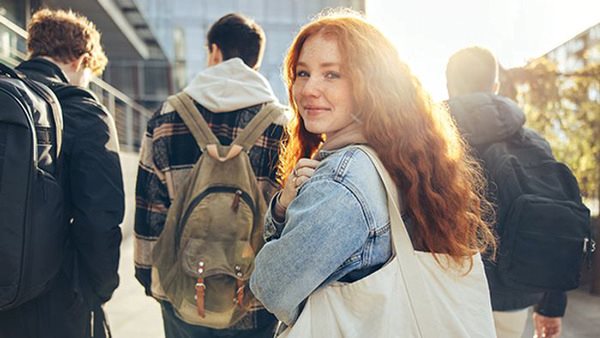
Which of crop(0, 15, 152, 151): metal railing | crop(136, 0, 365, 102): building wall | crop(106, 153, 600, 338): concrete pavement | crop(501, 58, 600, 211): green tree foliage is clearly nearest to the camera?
crop(106, 153, 600, 338): concrete pavement

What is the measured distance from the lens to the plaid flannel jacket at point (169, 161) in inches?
A: 109

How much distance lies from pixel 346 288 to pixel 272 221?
39cm

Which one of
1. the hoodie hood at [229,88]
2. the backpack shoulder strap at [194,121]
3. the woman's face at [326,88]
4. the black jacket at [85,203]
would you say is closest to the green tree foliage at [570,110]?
the hoodie hood at [229,88]

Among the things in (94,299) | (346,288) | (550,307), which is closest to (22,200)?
(94,299)

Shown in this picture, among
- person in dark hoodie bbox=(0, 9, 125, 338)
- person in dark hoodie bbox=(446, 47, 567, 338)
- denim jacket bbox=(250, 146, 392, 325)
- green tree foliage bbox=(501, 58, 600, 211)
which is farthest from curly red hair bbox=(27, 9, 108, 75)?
green tree foliage bbox=(501, 58, 600, 211)

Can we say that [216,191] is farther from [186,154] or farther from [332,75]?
[332,75]

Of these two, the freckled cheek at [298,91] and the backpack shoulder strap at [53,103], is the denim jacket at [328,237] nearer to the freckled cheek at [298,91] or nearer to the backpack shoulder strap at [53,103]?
the freckled cheek at [298,91]

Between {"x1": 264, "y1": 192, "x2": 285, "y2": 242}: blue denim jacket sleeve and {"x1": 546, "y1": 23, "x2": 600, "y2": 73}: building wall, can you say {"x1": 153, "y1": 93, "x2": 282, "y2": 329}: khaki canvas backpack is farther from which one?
{"x1": 546, "y1": 23, "x2": 600, "y2": 73}: building wall

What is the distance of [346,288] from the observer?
5.04 ft

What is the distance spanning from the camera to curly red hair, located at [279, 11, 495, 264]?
164cm

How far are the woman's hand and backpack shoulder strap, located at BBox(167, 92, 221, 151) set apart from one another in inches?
39.7

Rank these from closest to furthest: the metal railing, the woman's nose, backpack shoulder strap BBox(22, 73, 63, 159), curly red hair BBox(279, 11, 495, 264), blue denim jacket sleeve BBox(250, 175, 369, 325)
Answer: blue denim jacket sleeve BBox(250, 175, 369, 325) < curly red hair BBox(279, 11, 495, 264) < the woman's nose < backpack shoulder strap BBox(22, 73, 63, 159) < the metal railing

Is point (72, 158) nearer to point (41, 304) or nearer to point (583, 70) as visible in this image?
point (41, 304)

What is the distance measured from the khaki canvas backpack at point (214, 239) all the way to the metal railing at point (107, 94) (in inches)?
169
